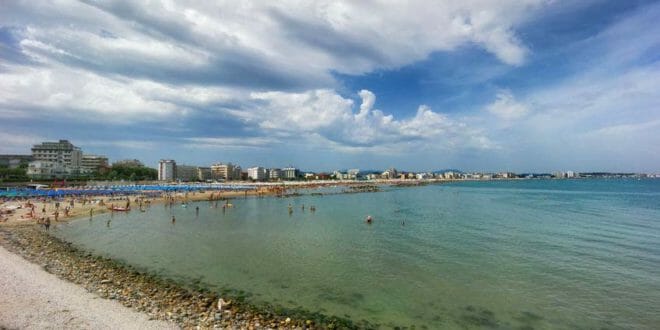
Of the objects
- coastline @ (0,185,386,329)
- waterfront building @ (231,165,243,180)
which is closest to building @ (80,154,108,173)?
waterfront building @ (231,165,243,180)

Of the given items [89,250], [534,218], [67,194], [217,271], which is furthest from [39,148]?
[534,218]

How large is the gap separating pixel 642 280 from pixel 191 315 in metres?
20.1

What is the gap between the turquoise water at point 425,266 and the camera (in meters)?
12.6

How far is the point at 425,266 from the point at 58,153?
13674 cm

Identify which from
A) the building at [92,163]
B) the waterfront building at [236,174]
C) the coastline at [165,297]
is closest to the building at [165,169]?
the building at [92,163]

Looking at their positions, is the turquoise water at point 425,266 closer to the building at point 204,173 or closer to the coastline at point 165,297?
the coastline at point 165,297

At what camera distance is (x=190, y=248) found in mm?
22656

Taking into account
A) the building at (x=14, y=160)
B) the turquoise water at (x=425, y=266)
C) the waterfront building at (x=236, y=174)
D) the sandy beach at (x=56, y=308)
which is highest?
the building at (x=14, y=160)

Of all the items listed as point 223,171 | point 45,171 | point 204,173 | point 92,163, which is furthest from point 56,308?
point 204,173

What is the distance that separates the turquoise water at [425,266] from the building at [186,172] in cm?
14337

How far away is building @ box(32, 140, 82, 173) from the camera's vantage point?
372 ft

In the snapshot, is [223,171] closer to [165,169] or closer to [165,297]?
[165,169]

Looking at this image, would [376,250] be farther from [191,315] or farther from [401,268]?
[191,315]

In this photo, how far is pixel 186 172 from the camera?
178 metres
